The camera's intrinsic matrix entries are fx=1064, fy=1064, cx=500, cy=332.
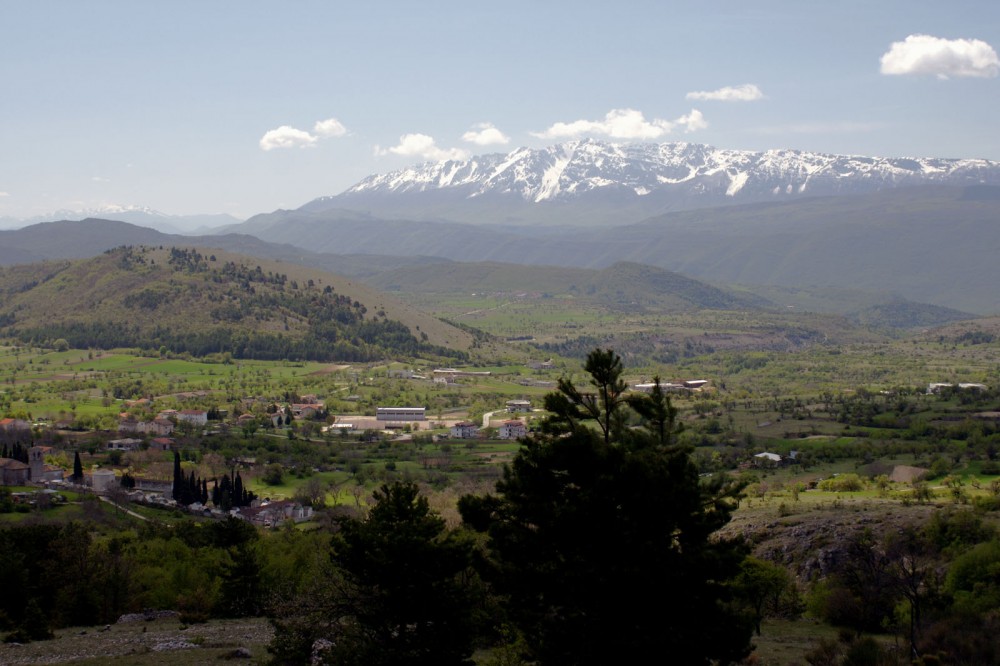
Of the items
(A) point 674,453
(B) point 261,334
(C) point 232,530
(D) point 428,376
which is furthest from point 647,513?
(B) point 261,334

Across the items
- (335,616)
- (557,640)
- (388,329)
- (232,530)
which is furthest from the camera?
(388,329)

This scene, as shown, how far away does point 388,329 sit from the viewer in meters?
182

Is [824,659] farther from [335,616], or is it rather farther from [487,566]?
[335,616]

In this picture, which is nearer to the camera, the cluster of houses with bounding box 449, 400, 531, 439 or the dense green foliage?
the dense green foliage

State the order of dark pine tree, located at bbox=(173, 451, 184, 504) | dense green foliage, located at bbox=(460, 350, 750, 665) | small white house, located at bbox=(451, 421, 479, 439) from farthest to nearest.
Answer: small white house, located at bbox=(451, 421, 479, 439) → dark pine tree, located at bbox=(173, 451, 184, 504) → dense green foliage, located at bbox=(460, 350, 750, 665)

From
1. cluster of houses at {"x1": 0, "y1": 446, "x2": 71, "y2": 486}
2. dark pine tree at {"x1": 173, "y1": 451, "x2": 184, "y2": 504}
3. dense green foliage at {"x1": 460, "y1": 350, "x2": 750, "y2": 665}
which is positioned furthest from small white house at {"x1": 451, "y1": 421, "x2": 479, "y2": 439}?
dense green foliage at {"x1": 460, "y1": 350, "x2": 750, "y2": 665}

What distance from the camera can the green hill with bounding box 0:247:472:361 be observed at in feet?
538

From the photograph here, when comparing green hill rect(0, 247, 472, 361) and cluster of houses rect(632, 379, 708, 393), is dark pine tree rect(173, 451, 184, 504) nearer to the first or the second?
cluster of houses rect(632, 379, 708, 393)

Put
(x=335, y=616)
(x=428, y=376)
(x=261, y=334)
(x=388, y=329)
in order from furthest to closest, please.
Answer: (x=388, y=329) → (x=261, y=334) → (x=428, y=376) → (x=335, y=616)

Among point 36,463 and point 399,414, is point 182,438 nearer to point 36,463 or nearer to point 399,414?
point 36,463

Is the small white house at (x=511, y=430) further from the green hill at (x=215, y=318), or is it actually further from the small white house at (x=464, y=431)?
the green hill at (x=215, y=318)

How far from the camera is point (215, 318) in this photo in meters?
174

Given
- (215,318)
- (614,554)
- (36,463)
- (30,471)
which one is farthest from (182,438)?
(215,318)

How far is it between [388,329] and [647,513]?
160519mm
